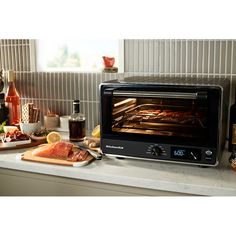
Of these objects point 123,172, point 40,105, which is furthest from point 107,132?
point 40,105

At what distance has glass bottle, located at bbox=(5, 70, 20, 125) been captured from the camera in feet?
6.46

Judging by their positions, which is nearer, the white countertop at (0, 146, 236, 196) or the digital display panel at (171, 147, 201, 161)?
the white countertop at (0, 146, 236, 196)

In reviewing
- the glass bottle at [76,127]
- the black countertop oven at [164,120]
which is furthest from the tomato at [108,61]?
the black countertop oven at [164,120]

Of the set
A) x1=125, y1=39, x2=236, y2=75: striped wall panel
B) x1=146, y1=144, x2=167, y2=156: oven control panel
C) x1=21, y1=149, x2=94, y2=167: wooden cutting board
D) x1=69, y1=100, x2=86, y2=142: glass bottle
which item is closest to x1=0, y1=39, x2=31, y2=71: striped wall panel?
x1=69, y1=100, x2=86, y2=142: glass bottle

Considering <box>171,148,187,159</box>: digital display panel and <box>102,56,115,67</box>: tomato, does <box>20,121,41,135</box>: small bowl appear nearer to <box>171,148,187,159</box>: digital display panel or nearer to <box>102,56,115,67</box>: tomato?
<box>102,56,115,67</box>: tomato

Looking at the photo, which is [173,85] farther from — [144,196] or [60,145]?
[60,145]

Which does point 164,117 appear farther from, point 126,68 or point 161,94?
point 126,68

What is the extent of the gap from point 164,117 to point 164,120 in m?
0.01

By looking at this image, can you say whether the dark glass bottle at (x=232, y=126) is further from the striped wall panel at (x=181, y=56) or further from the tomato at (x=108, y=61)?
the tomato at (x=108, y=61)

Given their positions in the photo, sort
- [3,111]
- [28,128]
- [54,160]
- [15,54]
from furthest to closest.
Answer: [15,54] < [3,111] < [28,128] < [54,160]

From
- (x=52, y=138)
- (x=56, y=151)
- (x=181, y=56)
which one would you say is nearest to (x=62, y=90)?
(x=52, y=138)

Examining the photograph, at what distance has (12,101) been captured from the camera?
6.45 feet

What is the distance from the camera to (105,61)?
185cm
